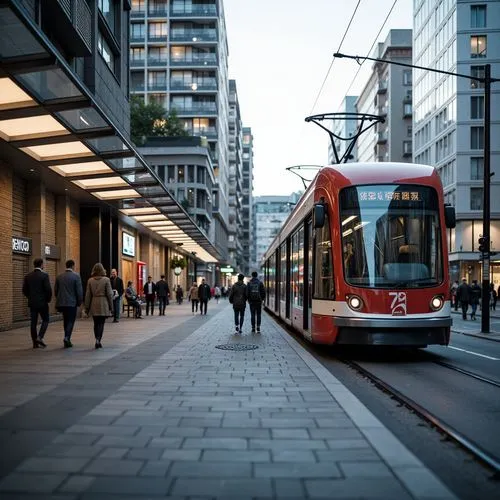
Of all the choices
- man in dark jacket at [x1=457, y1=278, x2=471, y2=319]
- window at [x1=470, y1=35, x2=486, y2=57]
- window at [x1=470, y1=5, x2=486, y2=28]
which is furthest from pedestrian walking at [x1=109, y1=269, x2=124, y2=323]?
window at [x1=470, y1=5, x2=486, y2=28]

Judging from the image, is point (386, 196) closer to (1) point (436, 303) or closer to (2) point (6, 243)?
(1) point (436, 303)

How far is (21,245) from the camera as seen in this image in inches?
721

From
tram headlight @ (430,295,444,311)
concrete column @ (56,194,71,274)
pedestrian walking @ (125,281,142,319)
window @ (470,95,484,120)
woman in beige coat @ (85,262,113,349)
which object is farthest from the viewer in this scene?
window @ (470,95,484,120)

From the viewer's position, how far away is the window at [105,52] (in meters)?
23.9

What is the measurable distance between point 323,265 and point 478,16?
50.1 metres

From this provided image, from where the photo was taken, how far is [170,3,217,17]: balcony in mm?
80750

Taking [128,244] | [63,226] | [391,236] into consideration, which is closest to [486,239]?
[391,236]

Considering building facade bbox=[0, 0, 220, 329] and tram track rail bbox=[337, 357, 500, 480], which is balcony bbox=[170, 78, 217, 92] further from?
tram track rail bbox=[337, 357, 500, 480]

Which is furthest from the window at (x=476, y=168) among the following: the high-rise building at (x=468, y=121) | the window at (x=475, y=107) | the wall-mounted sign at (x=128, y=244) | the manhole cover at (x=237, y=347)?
the manhole cover at (x=237, y=347)

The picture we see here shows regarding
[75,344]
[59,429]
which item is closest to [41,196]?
[75,344]

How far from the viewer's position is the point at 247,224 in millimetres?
163250

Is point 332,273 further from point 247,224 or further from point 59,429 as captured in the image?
point 247,224

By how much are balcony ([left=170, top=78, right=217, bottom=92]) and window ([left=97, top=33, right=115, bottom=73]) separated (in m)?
57.6

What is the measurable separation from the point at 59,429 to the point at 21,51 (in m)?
6.21
